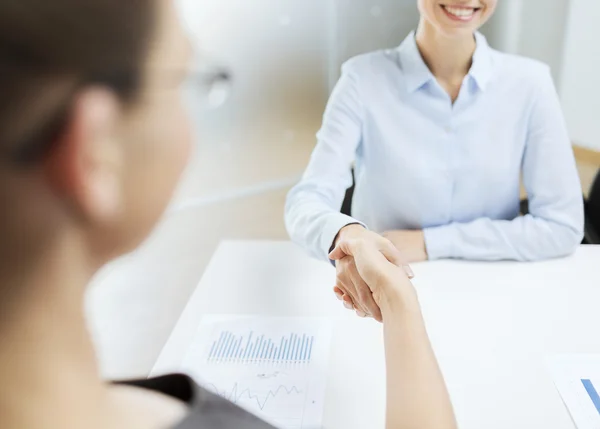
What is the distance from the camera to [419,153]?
143 centimetres

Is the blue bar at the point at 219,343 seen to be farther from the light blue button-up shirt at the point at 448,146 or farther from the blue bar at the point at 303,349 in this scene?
the light blue button-up shirt at the point at 448,146

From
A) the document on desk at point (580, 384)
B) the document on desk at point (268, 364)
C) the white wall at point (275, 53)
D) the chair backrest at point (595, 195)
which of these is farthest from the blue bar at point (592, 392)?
the white wall at point (275, 53)

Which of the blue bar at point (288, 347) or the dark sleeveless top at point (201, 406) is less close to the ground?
the dark sleeveless top at point (201, 406)

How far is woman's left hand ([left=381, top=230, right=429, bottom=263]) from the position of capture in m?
1.26

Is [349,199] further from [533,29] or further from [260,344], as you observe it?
[533,29]

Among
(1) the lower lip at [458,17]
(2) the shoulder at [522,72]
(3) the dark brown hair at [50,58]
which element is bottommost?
(2) the shoulder at [522,72]

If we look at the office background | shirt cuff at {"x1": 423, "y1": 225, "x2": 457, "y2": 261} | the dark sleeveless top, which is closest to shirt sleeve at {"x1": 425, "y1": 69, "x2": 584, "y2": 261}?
shirt cuff at {"x1": 423, "y1": 225, "x2": 457, "y2": 261}

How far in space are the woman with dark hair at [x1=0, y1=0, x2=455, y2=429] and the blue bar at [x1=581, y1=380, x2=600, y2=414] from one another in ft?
2.31

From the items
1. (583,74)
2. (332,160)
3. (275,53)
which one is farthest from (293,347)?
(583,74)

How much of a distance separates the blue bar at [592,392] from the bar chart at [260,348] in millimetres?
432

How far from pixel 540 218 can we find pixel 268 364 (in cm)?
77

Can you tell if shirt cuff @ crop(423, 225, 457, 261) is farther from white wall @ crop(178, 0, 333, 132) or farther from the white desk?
white wall @ crop(178, 0, 333, 132)

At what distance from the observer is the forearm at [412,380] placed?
2.19ft

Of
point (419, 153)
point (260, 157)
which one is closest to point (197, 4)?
point (260, 157)
